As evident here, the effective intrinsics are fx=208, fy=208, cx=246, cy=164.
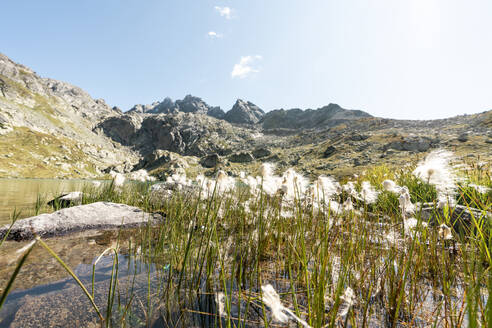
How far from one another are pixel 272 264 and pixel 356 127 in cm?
13152

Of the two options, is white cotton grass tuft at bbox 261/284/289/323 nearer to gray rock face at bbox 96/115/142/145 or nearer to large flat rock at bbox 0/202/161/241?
large flat rock at bbox 0/202/161/241

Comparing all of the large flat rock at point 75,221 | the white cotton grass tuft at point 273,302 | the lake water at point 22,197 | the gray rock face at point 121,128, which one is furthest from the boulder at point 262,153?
the gray rock face at point 121,128

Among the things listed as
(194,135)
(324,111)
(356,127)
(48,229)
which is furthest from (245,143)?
(48,229)

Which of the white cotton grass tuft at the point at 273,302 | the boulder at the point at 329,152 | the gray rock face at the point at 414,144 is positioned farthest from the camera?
the boulder at the point at 329,152

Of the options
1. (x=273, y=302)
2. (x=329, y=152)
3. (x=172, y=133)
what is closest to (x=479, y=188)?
(x=273, y=302)

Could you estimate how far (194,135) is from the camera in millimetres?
165750

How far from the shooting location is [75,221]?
17.8 feet

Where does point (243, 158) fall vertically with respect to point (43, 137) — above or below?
below

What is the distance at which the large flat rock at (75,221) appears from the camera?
4.75 metres

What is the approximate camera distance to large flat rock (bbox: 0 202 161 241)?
475 cm

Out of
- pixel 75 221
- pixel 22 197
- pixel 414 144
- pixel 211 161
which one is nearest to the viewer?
pixel 75 221

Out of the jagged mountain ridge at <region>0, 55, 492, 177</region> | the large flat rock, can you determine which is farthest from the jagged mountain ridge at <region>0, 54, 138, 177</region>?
the large flat rock

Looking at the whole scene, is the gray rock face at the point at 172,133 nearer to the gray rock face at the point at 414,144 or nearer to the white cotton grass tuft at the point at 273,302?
the gray rock face at the point at 414,144

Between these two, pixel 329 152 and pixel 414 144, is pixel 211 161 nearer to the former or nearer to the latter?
pixel 329 152
